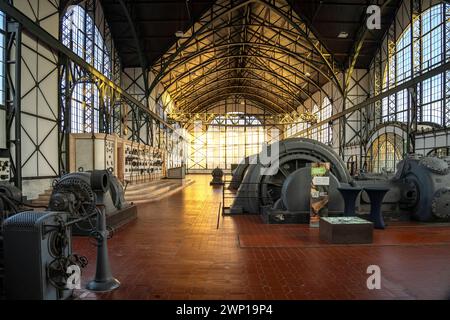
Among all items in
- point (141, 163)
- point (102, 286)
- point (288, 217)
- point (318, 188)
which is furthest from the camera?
point (141, 163)

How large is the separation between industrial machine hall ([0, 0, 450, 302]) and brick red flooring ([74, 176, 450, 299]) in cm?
4

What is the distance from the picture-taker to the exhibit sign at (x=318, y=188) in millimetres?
8367

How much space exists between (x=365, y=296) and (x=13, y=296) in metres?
3.96

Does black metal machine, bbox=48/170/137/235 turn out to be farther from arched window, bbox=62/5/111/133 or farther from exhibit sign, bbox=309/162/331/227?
arched window, bbox=62/5/111/133

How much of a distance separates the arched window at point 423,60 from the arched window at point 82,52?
54.7 ft

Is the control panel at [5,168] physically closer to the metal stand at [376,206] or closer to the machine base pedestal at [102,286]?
the machine base pedestal at [102,286]

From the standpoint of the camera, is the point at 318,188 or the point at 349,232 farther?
the point at 318,188

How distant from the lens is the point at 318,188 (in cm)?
845

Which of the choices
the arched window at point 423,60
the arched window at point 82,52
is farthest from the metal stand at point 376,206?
the arched window at point 82,52

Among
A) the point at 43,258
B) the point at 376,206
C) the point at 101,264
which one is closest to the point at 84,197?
the point at 101,264

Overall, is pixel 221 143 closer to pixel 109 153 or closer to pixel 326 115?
pixel 326 115

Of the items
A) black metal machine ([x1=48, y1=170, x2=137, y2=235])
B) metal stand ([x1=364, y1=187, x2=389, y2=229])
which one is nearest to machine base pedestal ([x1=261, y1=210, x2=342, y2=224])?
metal stand ([x1=364, y1=187, x2=389, y2=229])

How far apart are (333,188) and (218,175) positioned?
1820cm

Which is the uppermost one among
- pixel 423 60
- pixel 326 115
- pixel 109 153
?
pixel 423 60
